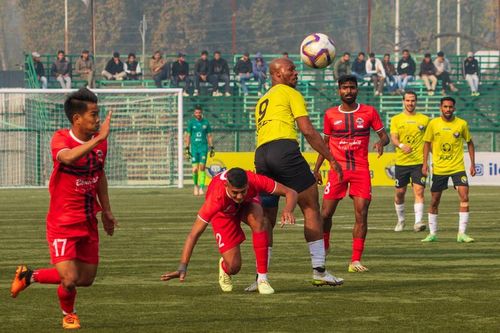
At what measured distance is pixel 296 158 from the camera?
11992 mm

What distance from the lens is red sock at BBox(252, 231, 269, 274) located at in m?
11.5

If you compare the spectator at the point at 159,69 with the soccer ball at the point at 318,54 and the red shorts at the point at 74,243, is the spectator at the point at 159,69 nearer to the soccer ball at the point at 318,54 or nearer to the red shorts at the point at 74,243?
the soccer ball at the point at 318,54

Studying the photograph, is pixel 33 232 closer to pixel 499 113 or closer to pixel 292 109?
pixel 292 109

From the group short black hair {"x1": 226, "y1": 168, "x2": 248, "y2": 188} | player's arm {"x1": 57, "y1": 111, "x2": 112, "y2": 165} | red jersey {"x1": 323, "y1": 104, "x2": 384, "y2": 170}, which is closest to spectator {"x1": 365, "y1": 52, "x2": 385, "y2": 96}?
red jersey {"x1": 323, "y1": 104, "x2": 384, "y2": 170}

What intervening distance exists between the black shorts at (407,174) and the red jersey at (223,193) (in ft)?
30.3

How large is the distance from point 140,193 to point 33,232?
13419 millimetres

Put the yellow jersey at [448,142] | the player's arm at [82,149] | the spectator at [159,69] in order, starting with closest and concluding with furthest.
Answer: the player's arm at [82,149], the yellow jersey at [448,142], the spectator at [159,69]

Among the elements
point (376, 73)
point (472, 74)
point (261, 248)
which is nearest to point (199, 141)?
point (376, 73)

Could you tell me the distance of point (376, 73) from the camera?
44281 millimetres

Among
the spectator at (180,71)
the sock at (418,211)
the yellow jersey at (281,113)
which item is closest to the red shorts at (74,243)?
the yellow jersey at (281,113)

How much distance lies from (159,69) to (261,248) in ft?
106

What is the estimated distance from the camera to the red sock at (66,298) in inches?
373

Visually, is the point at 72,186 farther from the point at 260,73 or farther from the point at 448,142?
the point at 260,73

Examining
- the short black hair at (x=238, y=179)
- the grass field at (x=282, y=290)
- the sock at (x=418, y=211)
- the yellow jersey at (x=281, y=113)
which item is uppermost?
the yellow jersey at (x=281, y=113)
